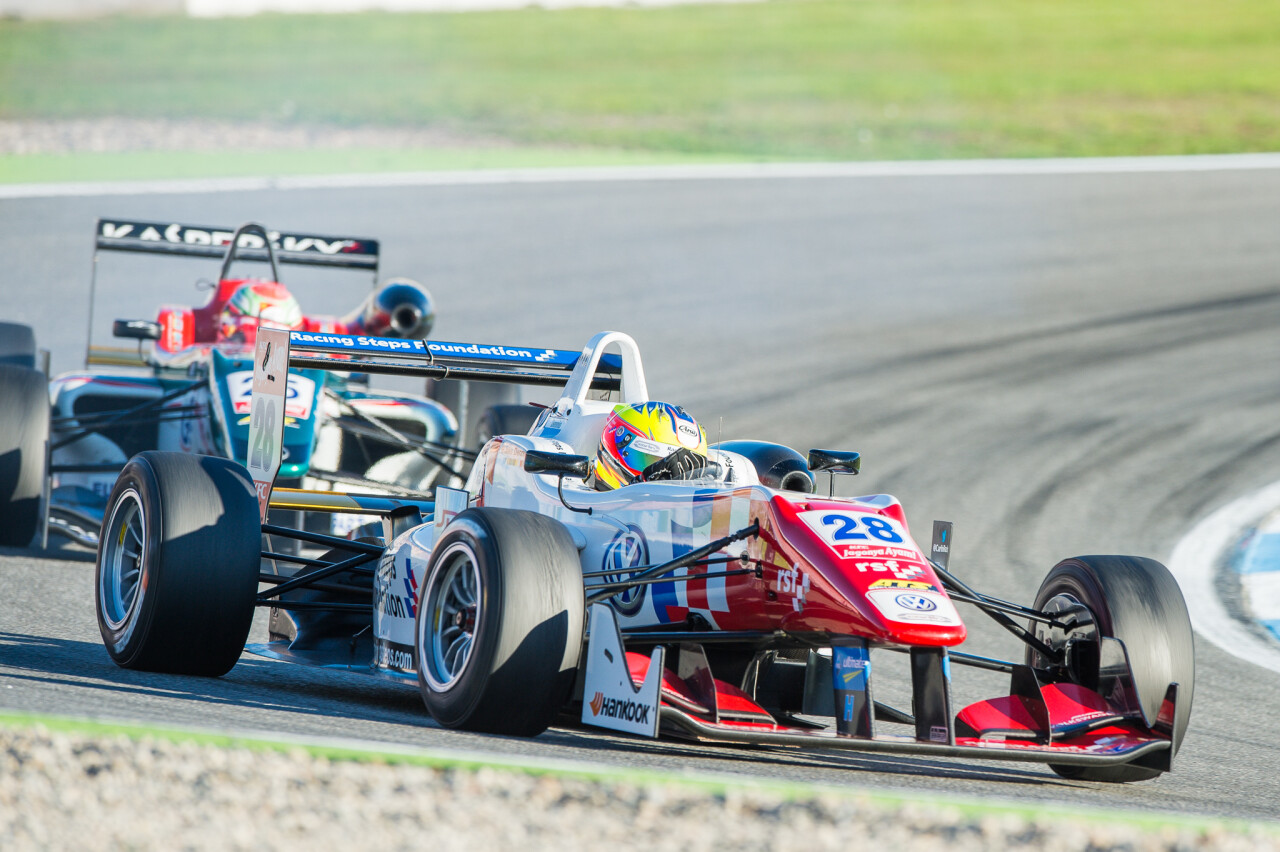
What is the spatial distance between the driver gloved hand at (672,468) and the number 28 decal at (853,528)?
915 mm

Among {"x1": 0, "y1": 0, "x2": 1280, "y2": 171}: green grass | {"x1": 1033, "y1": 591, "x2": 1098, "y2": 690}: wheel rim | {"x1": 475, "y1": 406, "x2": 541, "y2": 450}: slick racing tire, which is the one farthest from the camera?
{"x1": 0, "y1": 0, "x2": 1280, "y2": 171}: green grass

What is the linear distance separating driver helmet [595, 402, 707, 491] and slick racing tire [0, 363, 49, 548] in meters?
4.30

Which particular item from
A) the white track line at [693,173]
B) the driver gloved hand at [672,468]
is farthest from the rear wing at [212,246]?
the white track line at [693,173]

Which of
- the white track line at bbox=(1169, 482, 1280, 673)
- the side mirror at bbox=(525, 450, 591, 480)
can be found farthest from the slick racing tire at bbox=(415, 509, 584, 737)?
the white track line at bbox=(1169, 482, 1280, 673)

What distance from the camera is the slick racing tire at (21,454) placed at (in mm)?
9578

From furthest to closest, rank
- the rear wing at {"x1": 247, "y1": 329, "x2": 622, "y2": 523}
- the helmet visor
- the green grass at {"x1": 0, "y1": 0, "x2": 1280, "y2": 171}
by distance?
1. the green grass at {"x1": 0, "y1": 0, "x2": 1280, "y2": 171}
2. the rear wing at {"x1": 247, "y1": 329, "x2": 622, "y2": 523}
3. the helmet visor

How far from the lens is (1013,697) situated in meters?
5.95

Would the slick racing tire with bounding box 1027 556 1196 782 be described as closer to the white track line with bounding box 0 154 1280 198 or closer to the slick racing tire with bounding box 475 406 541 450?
the slick racing tire with bounding box 475 406 541 450

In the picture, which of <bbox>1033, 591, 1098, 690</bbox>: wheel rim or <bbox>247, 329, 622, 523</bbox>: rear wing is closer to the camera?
<bbox>1033, 591, 1098, 690</bbox>: wheel rim

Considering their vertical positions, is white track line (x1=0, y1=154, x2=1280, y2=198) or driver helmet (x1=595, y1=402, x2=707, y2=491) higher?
white track line (x1=0, y1=154, x2=1280, y2=198)

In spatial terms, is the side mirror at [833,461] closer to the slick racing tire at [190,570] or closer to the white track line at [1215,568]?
the slick racing tire at [190,570]

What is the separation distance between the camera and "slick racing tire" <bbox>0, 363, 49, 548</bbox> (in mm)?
9578

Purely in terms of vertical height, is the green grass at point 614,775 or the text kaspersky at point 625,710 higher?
the text kaspersky at point 625,710

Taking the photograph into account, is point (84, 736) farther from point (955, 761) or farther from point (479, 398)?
point (479, 398)
